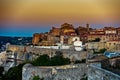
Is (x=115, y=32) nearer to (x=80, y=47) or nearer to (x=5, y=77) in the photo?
(x=80, y=47)

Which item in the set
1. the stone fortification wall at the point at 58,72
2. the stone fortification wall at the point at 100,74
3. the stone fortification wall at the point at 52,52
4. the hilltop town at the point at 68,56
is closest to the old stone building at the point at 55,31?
the hilltop town at the point at 68,56

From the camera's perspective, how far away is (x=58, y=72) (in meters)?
5.04

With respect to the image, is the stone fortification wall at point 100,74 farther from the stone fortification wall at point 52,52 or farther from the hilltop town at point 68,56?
the stone fortification wall at point 52,52

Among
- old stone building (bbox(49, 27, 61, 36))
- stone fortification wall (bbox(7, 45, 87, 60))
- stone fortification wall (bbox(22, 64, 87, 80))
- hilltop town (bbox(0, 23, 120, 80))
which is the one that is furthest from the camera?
old stone building (bbox(49, 27, 61, 36))

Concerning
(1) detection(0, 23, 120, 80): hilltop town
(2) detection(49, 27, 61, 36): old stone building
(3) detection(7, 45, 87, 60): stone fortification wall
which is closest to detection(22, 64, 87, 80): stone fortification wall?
(1) detection(0, 23, 120, 80): hilltop town

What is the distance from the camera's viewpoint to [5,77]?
6914mm

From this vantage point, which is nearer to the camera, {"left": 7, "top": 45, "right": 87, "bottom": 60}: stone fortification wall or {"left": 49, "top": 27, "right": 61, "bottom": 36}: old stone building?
{"left": 7, "top": 45, "right": 87, "bottom": 60}: stone fortification wall

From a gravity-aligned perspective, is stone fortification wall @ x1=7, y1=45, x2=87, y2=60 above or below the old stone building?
below

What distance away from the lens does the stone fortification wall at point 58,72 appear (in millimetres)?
4699

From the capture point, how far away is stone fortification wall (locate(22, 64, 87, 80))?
4.70 metres

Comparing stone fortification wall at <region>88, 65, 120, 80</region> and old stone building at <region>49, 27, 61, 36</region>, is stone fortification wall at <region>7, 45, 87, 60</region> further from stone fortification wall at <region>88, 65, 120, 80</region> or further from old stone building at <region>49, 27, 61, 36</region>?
stone fortification wall at <region>88, 65, 120, 80</region>

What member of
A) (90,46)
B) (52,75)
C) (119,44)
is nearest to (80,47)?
(90,46)

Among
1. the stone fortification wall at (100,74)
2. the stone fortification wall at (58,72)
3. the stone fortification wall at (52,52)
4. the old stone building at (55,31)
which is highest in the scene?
the old stone building at (55,31)

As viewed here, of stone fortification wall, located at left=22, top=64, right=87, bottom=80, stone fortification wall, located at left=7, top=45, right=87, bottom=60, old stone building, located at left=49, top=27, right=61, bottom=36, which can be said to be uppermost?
old stone building, located at left=49, top=27, right=61, bottom=36
